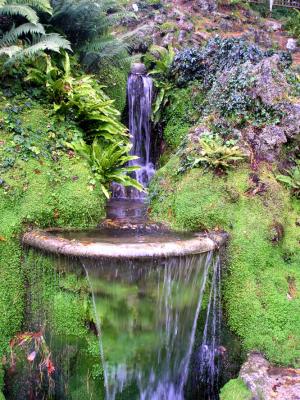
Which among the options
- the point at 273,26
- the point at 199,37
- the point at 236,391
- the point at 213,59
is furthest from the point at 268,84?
the point at 273,26

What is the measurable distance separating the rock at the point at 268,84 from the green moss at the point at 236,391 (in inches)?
173

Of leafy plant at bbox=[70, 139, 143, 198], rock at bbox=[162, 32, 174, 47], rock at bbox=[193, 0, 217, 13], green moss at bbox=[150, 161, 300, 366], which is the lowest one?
green moss at bbox=[150, 161, 300, 366]

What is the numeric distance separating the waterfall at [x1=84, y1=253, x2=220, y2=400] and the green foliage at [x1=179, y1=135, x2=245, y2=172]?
1.54 meters

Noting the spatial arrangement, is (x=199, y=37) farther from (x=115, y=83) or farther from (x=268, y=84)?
(x=268, y=84)

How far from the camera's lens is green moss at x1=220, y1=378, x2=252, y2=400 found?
4488mm

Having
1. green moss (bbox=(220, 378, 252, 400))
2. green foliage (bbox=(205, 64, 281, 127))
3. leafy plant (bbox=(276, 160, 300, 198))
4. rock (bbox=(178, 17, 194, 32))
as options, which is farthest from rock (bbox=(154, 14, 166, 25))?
green moss (bbox=(220, 378, 252, 400))

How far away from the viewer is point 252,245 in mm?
5621

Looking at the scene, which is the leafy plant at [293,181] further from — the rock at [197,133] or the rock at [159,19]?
the rock at [159,19]

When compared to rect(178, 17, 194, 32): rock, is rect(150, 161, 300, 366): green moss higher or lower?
lower

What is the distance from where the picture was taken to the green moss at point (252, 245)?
5273 mm

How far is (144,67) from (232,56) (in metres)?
2.43

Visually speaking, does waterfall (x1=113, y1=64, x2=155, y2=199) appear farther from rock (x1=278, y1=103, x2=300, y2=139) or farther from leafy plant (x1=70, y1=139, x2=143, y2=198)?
rock (x1=278, y1=103, x2=300, y2=139)

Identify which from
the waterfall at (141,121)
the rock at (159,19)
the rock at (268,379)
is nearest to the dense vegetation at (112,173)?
the rock at (268,379)

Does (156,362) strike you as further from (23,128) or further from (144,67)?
(144,67)
